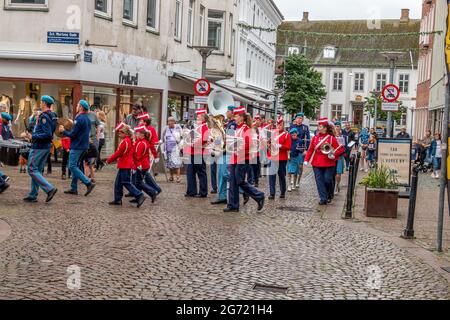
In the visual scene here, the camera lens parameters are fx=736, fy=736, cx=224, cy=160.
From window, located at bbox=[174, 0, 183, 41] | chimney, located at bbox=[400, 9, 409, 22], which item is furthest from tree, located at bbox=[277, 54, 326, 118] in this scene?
window, located at bbox=[174, 0, 183, 41]

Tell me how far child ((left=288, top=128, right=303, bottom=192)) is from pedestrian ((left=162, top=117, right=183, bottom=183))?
114 inches

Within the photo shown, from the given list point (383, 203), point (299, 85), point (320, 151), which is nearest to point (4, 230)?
point (383, 203)

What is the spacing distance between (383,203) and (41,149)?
6.21m

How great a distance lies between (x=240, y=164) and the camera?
512 inches

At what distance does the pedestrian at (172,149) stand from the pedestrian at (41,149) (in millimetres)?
6056

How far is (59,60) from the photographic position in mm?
21062

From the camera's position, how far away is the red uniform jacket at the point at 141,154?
1330 cm

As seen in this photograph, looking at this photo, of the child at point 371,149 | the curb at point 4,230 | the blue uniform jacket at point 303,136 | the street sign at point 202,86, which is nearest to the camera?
the curb at point 4,230

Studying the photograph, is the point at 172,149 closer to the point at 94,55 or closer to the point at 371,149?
the point at 94,55

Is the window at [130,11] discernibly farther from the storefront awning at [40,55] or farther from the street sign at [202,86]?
the storefront awning at [40,55]

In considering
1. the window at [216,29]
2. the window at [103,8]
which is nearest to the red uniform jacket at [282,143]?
the window at [103,8]

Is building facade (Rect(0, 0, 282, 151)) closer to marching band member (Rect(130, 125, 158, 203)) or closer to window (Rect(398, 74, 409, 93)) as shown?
marching band member (Rect(130, 125, 158, 203))
